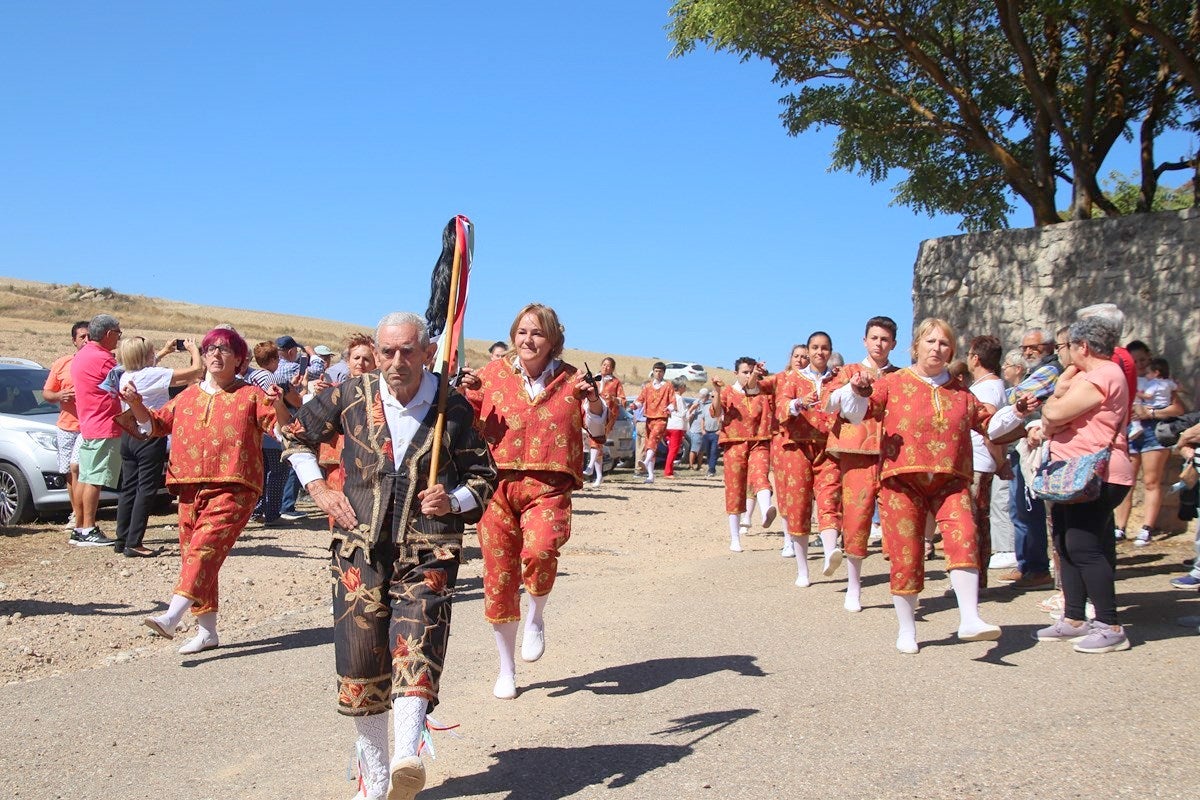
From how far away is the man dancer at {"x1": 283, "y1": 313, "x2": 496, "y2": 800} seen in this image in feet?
14.3

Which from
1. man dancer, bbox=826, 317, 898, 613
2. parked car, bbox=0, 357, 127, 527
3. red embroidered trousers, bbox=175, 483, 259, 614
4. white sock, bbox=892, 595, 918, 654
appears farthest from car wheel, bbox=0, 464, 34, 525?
white sock, bbox=892, 595, 918, 654

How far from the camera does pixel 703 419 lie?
25.7 metres

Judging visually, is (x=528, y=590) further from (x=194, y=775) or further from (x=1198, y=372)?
(x=1198, y=372)

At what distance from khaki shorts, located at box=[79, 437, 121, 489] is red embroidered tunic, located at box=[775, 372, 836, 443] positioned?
19.9ft

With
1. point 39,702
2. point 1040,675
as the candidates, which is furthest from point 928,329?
point 39,702

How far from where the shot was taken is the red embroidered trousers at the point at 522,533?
241 inches

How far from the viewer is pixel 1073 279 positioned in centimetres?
1118

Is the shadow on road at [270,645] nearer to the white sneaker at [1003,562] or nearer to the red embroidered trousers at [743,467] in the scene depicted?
the red embroidered trousers at [743,467]

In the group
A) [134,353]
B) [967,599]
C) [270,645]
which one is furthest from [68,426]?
[967,599]

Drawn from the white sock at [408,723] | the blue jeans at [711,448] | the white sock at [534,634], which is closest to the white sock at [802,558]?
the white sock at [534,634]

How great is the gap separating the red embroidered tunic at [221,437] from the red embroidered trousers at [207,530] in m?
0.08

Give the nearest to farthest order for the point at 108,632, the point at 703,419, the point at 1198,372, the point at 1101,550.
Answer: the point at 1101,550, the point at 108,632, the point at 1198,372, the point at 703,419

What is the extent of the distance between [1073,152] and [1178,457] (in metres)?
3.63

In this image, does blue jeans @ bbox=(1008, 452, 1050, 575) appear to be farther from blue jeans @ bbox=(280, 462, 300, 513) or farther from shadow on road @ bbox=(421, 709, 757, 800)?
blue jeans @ bbox=(280, 462, 300, 513)
